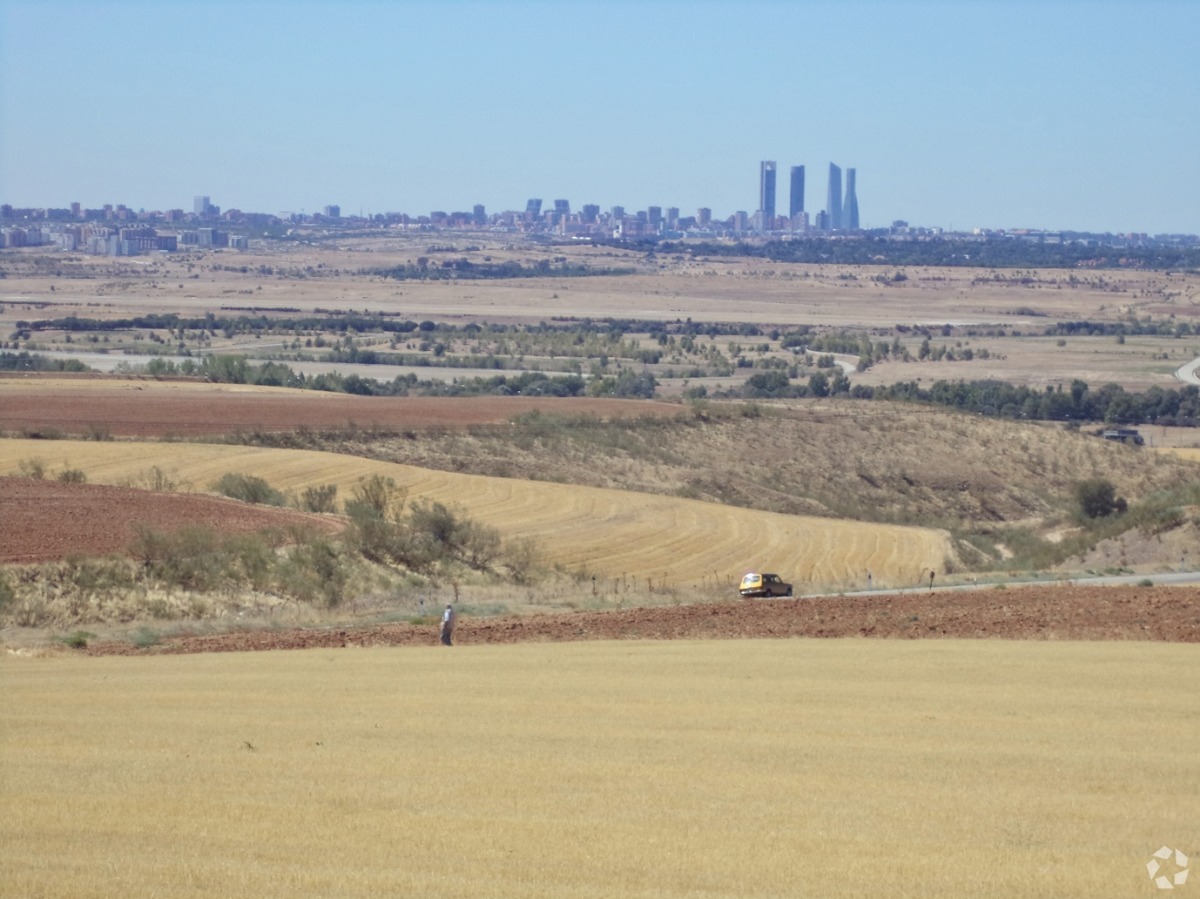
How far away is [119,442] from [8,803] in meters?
48.5

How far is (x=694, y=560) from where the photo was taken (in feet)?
151

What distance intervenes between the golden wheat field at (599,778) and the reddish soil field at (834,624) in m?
3.37

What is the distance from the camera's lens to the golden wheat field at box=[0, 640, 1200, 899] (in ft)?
36.5

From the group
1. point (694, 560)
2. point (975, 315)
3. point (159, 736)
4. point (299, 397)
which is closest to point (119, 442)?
point (299, 397)

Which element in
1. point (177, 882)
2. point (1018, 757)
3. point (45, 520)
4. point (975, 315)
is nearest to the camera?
point (177, 882)

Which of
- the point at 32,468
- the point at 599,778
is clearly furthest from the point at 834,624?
the point at 32,468

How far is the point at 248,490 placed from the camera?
48406 millimetres

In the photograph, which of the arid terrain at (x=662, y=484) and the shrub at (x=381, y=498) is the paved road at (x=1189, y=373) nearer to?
the arid terrain at (x=662, y=484)

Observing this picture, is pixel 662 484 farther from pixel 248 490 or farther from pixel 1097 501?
pixel 248 490

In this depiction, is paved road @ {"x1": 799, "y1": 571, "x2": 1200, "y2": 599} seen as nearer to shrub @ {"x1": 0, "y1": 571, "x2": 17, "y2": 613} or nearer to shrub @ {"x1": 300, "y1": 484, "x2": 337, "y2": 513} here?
shrub @ {"x1": 0, "y1": 571, "x2": 17, "y2": 613}

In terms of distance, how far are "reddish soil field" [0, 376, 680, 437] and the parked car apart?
3276cm

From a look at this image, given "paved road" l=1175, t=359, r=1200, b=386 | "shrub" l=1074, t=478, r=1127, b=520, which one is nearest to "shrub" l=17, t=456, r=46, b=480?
"shrub" l=1074, t=478, r=1127, b=520

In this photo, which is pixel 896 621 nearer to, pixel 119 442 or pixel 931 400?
pixel 119 442

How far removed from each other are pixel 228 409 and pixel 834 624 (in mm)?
48294
